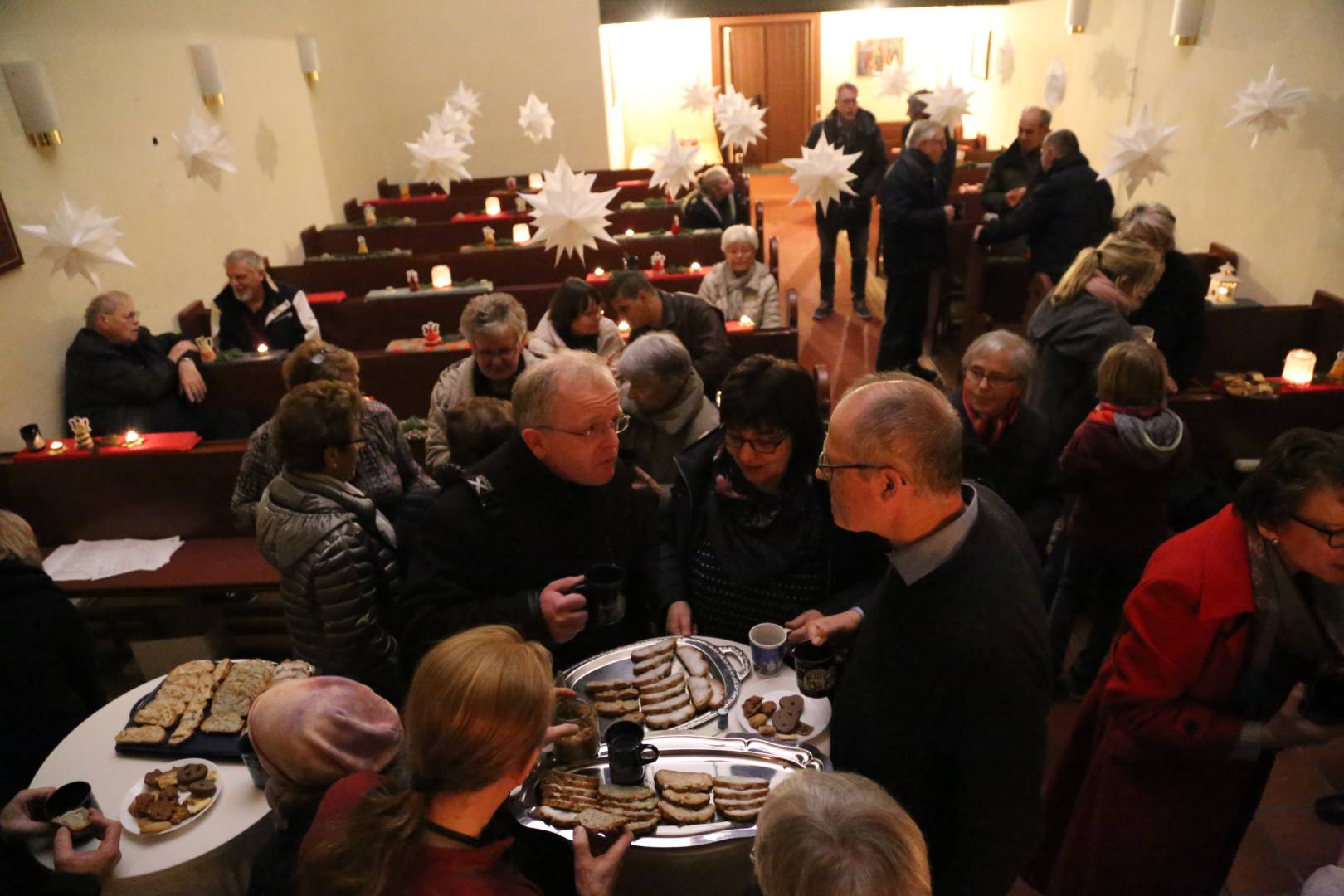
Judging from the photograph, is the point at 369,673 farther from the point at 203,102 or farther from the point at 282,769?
the point at 203,102

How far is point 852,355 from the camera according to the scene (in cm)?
744

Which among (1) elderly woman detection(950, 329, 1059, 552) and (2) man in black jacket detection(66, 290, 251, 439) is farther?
(2) man in black jacket detection(66, 290, 251, 439)

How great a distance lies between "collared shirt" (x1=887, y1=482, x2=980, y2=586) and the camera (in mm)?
1569

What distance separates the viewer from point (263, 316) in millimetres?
5605

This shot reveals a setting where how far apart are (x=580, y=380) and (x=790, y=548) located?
0.72 m

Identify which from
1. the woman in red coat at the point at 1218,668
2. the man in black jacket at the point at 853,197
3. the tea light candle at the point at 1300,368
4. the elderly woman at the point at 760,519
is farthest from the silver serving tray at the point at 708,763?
the man in black jacket at the point at 853,197

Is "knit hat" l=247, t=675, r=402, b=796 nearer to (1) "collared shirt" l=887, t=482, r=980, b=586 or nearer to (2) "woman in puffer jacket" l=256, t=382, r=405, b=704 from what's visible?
(2) "woman in puffer jacket" l=256, t=382, r=405, b=704

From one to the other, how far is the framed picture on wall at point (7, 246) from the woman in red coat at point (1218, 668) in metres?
5.43

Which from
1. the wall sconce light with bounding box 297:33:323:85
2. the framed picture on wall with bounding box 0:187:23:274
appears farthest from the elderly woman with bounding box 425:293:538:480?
the wall sconce light with bounding box 297:33:323:85

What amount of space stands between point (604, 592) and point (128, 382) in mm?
4034

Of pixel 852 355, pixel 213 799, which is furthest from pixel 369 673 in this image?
pixel 852 355

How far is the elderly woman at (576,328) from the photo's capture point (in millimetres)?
4004

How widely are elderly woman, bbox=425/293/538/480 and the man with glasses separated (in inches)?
44.5

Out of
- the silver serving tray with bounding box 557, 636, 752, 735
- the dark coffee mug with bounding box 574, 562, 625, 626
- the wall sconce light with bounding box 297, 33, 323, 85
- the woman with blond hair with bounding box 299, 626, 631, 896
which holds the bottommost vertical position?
the silver serving tray with bounding box 557, 636, 752, 735
